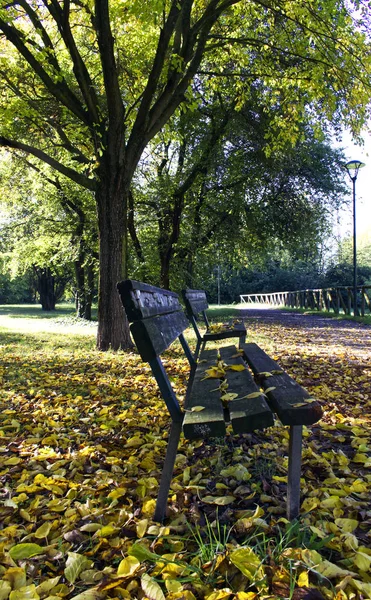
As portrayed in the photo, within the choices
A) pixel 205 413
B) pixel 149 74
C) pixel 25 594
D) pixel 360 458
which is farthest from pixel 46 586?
pixel 149 74

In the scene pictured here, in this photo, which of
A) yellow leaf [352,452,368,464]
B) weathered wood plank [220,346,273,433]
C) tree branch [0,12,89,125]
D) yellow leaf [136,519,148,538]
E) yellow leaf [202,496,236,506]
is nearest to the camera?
weathered wood plank [220,346,273,433]

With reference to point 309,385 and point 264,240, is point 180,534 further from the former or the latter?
point 264,240

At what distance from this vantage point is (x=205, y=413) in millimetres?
1846

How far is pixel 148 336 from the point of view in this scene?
74.3 inches

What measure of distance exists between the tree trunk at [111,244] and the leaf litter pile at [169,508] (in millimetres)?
2874

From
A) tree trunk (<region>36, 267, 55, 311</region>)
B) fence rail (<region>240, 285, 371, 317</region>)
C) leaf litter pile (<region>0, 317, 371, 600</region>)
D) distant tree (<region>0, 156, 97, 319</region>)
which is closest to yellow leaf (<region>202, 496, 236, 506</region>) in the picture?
leaf litter pile (<region>0, 317, 371, 600</region>)

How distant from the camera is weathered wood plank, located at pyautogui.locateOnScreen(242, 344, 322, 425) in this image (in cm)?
172

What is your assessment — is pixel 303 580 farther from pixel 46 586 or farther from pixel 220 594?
pixel 46 586

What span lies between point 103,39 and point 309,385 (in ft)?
18.2

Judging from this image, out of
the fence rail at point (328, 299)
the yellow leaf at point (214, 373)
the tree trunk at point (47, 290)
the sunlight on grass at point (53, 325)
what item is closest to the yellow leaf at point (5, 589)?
the yellow leaf at point (214, 373)

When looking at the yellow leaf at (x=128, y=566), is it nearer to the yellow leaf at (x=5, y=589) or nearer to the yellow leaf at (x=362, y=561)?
the yellow leaf at (x=5, y=589)

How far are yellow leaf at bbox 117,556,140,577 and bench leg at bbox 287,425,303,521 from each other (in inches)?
28.2

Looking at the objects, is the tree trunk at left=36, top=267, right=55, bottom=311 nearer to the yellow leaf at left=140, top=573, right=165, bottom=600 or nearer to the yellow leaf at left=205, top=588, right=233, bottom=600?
the yellow leaf at left=140, top=573, right=165, bottom=600

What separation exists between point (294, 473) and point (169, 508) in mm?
634
